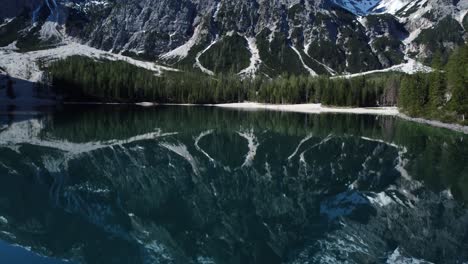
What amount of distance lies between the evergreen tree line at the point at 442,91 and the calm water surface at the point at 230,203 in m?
24.0

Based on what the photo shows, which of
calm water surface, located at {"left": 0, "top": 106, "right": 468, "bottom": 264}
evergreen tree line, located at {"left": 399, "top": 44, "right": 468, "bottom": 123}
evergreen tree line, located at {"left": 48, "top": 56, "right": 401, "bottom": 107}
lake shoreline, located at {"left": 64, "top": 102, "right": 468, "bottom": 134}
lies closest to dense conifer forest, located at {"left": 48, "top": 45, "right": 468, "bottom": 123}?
evergreen tree line, located at {"left": 48, "top": 56, "right": 401, "bottom": 107}

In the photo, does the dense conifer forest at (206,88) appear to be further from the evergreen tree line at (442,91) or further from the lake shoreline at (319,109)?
the evergreen tree line at (442,91)

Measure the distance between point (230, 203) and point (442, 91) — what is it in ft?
237

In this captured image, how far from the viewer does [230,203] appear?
26.6 m

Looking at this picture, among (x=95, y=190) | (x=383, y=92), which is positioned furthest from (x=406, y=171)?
(x=383, y=92)

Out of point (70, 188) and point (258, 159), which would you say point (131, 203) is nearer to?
point (70, 188)

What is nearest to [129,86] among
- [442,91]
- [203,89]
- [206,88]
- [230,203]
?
[203,89]

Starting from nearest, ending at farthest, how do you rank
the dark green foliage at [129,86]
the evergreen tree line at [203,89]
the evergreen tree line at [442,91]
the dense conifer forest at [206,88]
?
the evergreen tree line at [442,91], the dense conifer forest at [206,88], the evergreen tree line at [203,89], the dark green foliage at [129,86]

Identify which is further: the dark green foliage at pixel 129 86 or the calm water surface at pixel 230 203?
the dark green foliage at pixel 129 86

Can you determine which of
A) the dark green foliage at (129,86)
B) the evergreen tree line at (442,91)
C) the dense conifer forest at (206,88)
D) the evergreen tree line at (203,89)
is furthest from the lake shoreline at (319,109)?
the dark green foliage at (129,86)

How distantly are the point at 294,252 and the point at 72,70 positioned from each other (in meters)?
177

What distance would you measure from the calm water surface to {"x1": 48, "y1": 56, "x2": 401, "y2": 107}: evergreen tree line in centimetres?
11329

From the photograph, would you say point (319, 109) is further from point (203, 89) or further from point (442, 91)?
point (442, 91)

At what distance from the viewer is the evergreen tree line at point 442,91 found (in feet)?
237
